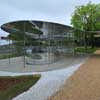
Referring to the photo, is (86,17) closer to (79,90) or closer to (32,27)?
(32,27)

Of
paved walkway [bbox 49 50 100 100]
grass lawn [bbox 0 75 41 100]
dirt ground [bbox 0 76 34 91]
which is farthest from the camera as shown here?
dirt ground [bbox 0 76 34 91]

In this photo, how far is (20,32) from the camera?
12.2 m

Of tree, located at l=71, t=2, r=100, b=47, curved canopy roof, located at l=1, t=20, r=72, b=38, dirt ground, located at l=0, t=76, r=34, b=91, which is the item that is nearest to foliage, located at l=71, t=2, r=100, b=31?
tree, located at l=71, t=2, r=100, b=47

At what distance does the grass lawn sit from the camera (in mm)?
5218

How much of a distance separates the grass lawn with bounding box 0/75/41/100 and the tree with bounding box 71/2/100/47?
20.0m

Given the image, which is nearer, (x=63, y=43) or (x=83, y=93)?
(x=83, y=93)

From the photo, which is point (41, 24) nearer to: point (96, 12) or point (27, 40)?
point (27, 40)

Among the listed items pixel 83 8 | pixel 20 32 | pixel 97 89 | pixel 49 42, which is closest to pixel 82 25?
pixel 83 8

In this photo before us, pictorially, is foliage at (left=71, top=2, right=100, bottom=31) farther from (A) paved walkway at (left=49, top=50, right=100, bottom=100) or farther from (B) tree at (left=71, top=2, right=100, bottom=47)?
(A) paved walkway at (left=49, top=50, right=100, bottom=100)

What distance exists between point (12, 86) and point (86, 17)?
2237 cm

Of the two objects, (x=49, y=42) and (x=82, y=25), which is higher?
(x=82, y=25)

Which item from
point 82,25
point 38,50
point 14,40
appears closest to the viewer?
point 14,40

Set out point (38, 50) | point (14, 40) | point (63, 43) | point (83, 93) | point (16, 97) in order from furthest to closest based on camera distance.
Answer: point (63, 43) → point (38, 50) → point (14, 40) → point (83, 93) → point (16, 97)

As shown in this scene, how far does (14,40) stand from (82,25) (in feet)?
47.7
